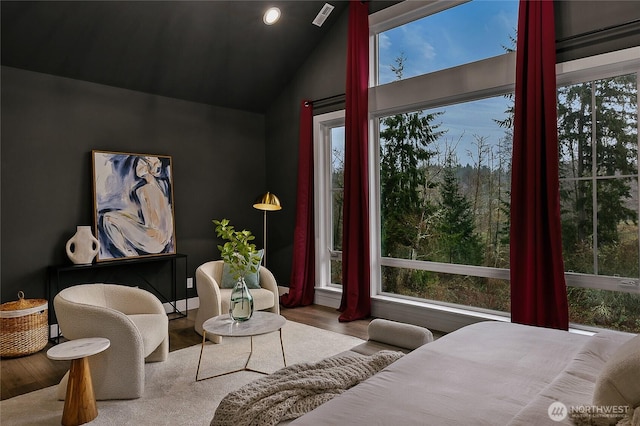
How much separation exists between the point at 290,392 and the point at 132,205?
136 inches

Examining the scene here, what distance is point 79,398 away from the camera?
236cm

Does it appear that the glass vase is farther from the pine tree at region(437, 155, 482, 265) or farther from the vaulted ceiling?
the vaulted ceiling

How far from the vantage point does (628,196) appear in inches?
123

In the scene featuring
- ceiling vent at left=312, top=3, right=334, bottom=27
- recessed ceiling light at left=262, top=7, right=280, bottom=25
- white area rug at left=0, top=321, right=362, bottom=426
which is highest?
ceiling vent at left=312, top=3, right=334, bottom=27

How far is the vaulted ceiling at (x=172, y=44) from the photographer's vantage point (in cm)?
362

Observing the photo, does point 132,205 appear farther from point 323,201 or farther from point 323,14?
point 323,14

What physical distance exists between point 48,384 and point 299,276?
2.76 meters

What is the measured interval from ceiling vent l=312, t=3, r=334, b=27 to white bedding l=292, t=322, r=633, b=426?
3925mm

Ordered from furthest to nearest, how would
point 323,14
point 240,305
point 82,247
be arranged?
1. point 323,14
2. point 82,247
3. point 240,305

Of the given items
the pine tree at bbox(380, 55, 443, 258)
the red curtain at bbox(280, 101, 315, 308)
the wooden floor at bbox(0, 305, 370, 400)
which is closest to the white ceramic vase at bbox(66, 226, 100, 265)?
the wooden floor at bbox(0, 305, 370, 400)

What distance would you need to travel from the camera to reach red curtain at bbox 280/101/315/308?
5.13 meters

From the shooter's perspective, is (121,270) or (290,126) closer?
(121,270)

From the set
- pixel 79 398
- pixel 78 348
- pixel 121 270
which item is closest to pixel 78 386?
pixel 79 398

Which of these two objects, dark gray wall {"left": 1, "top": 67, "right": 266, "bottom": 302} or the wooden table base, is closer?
the wooden table base
